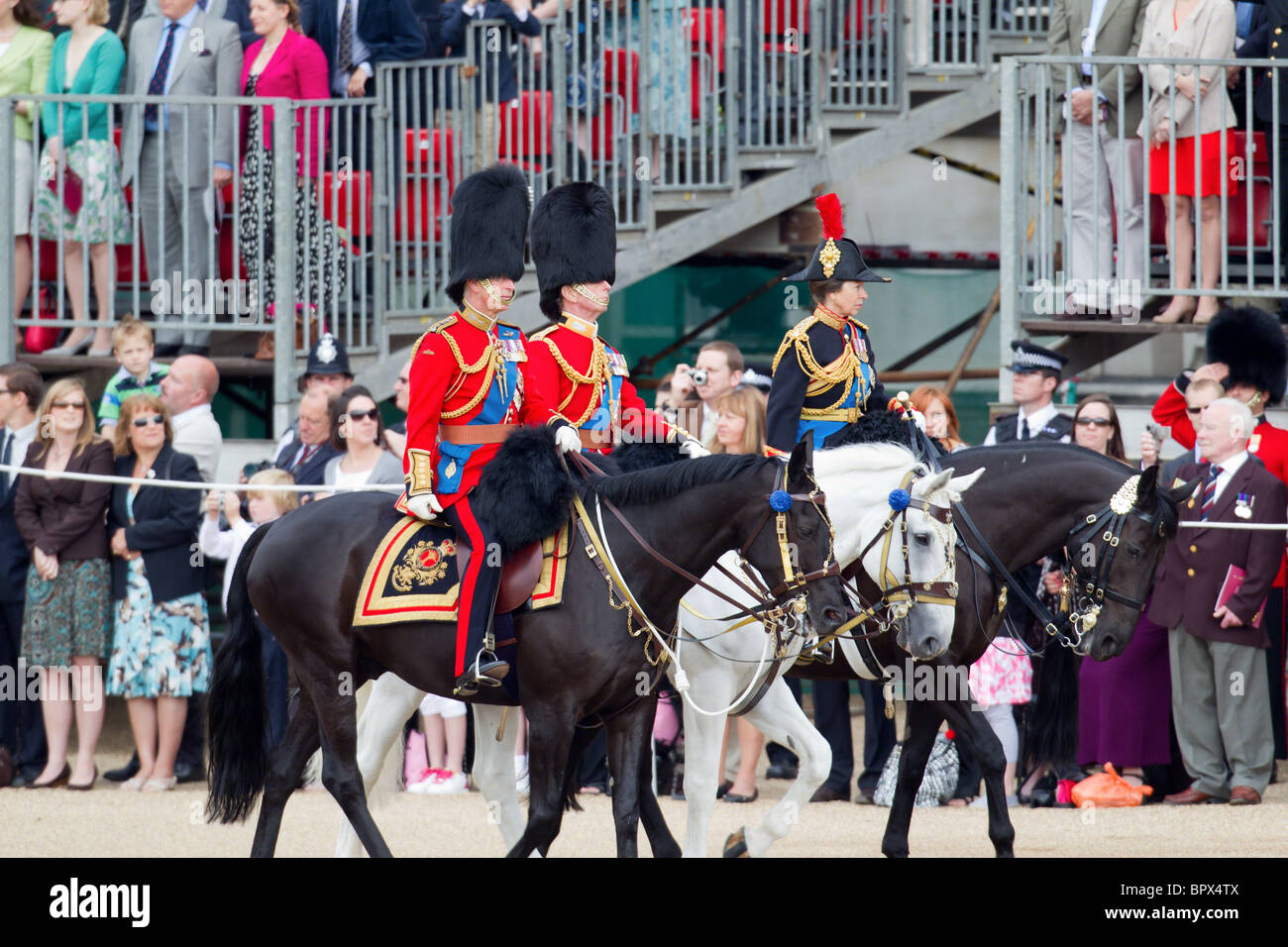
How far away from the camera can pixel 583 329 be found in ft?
23.8

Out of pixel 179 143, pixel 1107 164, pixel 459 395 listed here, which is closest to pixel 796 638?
pixel 459 395

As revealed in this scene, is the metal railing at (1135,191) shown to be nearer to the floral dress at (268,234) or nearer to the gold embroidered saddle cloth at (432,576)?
the floral dress at (268,234)

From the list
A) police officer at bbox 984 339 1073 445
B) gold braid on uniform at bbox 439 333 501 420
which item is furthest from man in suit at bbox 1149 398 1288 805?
gold braid on uniform at bbox 439 333 501 420

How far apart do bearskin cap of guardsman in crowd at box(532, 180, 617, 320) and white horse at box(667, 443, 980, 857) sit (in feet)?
3.54

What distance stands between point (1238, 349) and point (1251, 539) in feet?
2.85

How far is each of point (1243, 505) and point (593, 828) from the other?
3.03m

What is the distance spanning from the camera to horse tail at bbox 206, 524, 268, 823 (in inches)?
286

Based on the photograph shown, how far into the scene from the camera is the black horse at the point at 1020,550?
717 cm

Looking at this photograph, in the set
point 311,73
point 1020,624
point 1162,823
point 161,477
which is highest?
point 311,73

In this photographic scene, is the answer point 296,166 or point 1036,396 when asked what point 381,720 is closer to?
point 1036,396

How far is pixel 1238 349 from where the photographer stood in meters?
8.97

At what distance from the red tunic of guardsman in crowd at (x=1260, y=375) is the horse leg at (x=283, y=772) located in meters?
4.19
